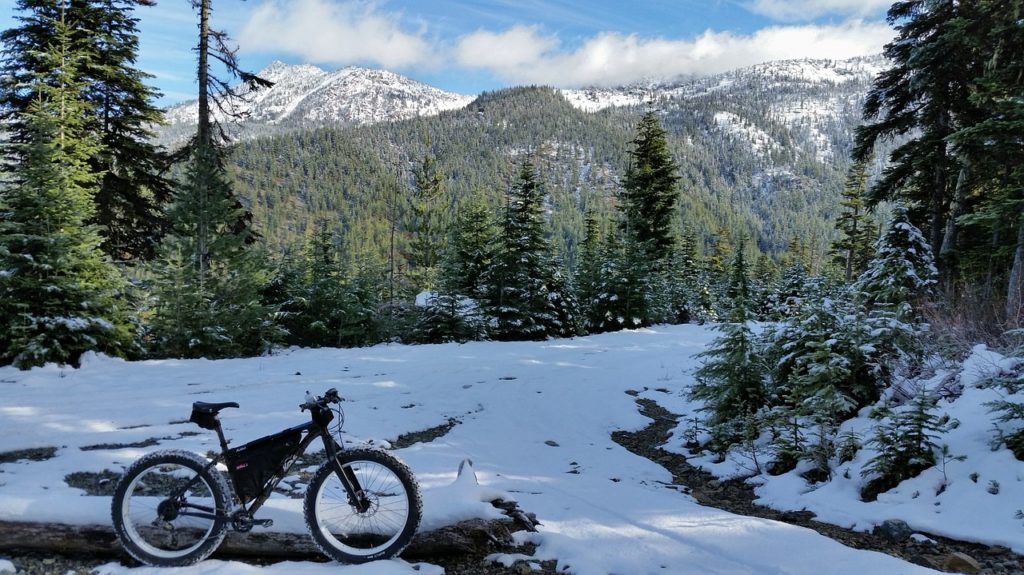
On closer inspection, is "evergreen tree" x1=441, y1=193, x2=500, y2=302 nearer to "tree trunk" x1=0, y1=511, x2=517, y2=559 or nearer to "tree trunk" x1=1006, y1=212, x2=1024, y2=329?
"tree trunk" x1=1006, y1=212, x2=1024, y2=329

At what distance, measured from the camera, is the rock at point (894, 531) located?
15.9 ft

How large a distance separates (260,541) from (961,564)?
5.60 metres

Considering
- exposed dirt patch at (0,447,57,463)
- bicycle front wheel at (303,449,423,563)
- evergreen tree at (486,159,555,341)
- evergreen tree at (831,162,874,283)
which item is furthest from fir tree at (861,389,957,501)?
evergreen tree at (831,162,874,283)

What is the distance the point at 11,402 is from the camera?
26.2 ft

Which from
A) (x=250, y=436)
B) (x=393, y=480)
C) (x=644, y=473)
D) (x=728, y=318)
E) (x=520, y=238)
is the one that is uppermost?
(x=520, y=238)

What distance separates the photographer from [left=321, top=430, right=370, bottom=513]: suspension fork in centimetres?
391

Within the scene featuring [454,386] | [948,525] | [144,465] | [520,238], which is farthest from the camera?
[520,238]

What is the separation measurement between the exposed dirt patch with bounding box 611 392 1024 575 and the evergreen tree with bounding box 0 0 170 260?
48.0 feet

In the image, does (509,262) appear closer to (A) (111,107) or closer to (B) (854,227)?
(A) (111,107)

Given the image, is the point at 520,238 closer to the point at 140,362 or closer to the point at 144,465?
the point at 140,362

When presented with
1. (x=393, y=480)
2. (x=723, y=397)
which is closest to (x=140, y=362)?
(x=393, y=480)

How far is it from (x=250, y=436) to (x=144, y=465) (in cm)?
355

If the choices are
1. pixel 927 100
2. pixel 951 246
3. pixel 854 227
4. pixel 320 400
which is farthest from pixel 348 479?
pixel 854 227

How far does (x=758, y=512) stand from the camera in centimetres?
600
